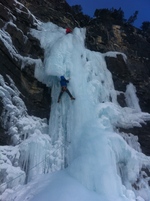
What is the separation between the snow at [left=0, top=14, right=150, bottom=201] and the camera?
6.96 meters

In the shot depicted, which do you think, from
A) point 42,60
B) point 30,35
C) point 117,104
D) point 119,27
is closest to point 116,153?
point 117,104

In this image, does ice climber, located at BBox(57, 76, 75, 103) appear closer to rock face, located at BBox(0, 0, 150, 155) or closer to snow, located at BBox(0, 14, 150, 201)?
snow, located at BBox(0, 14, 150, 201)

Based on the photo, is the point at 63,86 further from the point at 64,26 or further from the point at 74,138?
the point at 64,26

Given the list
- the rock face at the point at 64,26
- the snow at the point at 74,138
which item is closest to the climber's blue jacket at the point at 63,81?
the snow at the point at 74,138

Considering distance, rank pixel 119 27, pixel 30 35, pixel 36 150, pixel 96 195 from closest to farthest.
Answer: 1. pixel 96 195
2. pixel 36 150
3. pixel 30 35
4. pixel 119 27

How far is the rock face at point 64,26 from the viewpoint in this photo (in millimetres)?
9164

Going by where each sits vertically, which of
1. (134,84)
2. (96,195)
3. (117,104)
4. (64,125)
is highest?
(134,84)

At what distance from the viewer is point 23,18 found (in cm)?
1073

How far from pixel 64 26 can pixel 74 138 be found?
6664mm

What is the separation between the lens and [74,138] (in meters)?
8.51

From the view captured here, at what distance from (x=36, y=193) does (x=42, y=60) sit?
5201mm

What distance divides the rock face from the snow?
34 cm

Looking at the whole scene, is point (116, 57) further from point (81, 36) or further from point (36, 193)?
point (36, 193)

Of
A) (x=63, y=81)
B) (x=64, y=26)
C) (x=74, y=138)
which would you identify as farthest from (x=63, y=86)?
(x=64, y=26)
